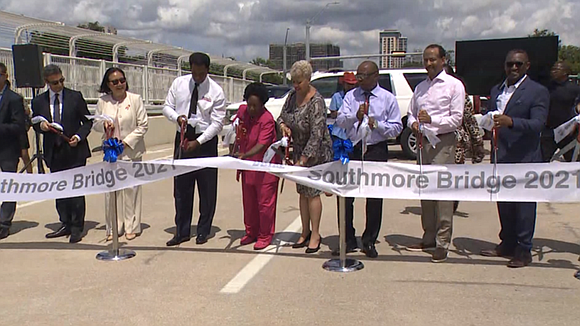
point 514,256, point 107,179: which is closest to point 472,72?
point 514,256

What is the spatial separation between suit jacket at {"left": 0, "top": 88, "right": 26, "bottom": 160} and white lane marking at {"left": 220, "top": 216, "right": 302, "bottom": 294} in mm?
3262

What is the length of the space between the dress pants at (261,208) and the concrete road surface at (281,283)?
0.20 meters

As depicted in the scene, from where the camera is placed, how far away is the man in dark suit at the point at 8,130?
20.9 feet

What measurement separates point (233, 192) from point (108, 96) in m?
3.66

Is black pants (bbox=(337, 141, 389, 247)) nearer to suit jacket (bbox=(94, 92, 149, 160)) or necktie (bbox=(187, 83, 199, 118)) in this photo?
necktie (bbox=(187, 83, 199, 118))

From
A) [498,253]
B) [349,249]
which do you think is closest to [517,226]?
[498,253]

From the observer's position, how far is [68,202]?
21.2 ft

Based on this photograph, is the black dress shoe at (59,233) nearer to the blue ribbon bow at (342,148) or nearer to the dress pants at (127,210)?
the dress pants at (127,210)

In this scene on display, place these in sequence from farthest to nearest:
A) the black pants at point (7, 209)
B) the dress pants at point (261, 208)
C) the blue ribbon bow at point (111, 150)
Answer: the black pants at point (7, 209) < the dress pants at point (261, 208) < the blue ribbon bow at point (111, 150)

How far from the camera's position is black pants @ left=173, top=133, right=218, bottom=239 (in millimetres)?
6113

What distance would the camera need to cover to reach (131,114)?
245 inches

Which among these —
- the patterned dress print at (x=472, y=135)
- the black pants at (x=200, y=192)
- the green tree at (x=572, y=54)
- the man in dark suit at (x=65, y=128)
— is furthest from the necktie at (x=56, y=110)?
the green tree at (x=572, y=54)

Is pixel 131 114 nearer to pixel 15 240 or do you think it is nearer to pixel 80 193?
pixel 80 193

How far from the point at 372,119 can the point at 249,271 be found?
1.84 meters
